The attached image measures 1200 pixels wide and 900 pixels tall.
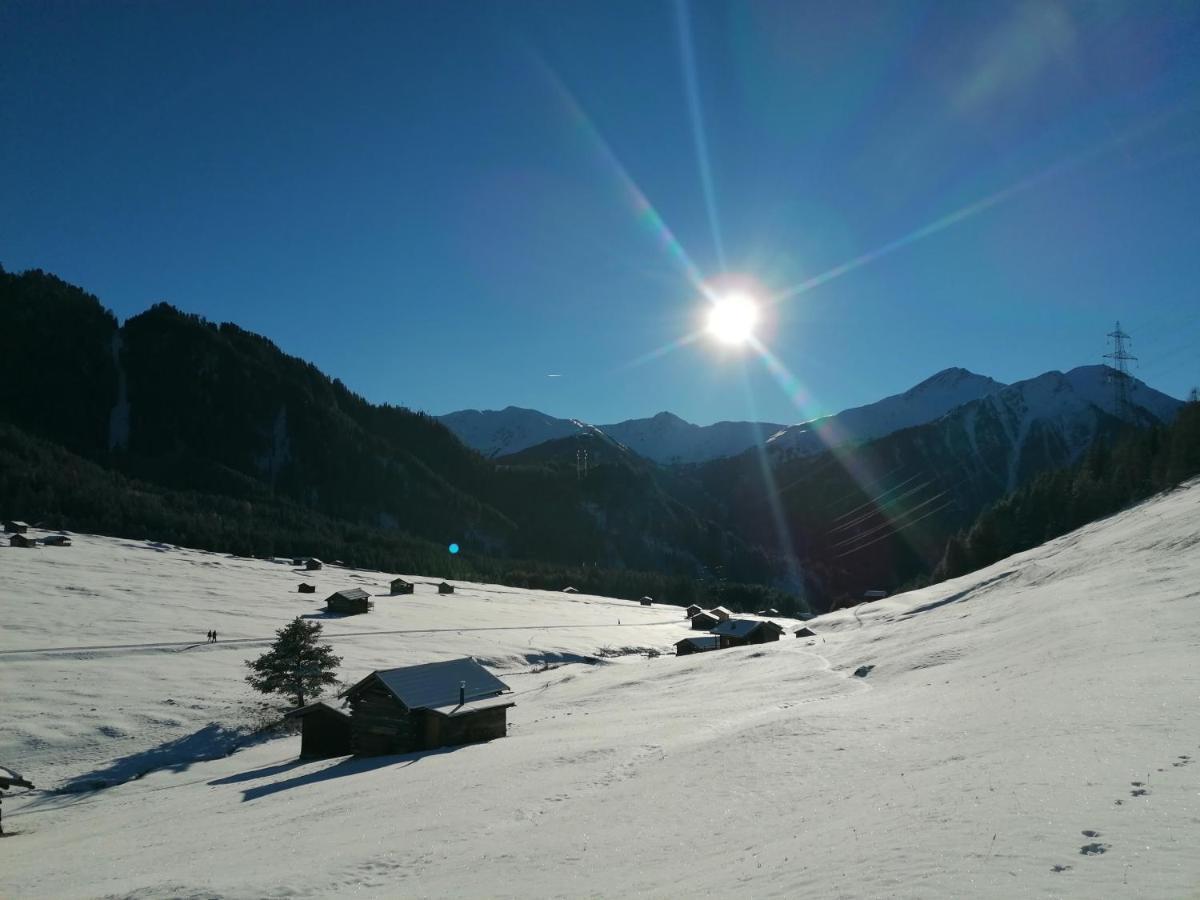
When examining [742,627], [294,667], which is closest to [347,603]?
[294,667]

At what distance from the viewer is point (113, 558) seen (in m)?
91.6

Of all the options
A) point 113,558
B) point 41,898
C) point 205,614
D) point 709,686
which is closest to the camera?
point 41,898

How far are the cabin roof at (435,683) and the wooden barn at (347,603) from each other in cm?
4899

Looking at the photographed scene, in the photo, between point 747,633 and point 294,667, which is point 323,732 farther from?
point 747,633

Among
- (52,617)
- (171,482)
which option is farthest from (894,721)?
(171,482)

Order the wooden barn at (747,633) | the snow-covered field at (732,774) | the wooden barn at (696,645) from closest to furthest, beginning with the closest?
the snow-covered field at (732,774) < the wooden barn at (747,633) < the wooden barn at (696,645)

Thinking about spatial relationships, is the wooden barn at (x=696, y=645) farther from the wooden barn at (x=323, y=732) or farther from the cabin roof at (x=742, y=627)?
the wooden barn at (x=323, y=732)

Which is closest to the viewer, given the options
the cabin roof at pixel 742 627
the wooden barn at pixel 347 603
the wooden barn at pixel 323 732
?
the wooden barn at pixel 323 732

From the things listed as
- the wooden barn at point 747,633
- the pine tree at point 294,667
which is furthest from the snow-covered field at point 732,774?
the wooden barn at point 747,633

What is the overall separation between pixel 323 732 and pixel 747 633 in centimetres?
4871

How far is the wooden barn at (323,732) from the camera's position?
35.4 m

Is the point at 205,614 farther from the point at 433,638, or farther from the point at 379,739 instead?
the point at 379,739

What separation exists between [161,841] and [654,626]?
87.6m

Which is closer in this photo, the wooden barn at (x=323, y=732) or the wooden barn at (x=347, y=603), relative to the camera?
the wooden barn at (x=323, y=732)
